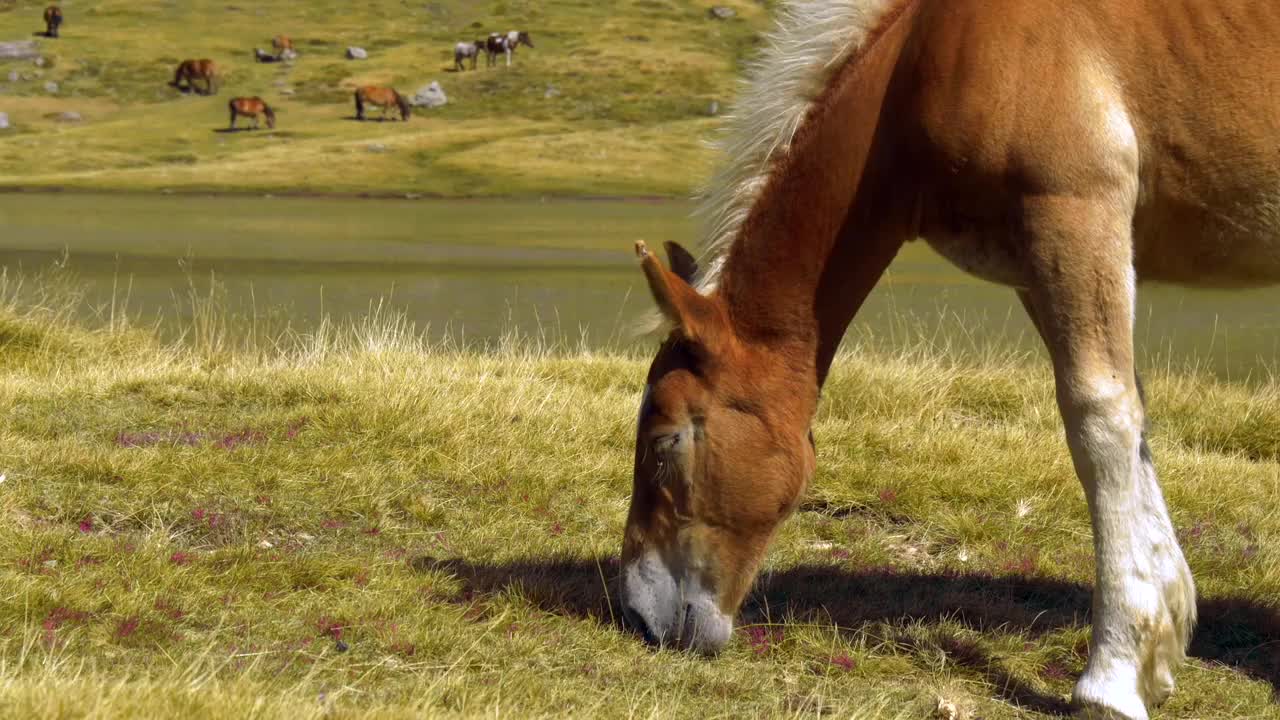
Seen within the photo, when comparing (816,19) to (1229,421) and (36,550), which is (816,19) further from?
(1229,421)

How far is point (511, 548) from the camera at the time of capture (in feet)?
19.6

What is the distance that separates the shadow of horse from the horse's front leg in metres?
0.51

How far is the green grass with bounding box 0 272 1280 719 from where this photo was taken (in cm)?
447

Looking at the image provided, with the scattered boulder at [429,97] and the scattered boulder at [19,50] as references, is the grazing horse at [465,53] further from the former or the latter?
the scattered boulder at [19,50]

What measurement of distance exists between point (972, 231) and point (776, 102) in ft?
2.64

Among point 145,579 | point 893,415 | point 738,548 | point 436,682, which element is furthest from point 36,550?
point 893,415

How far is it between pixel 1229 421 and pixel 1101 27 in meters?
4.96

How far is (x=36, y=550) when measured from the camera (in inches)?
209

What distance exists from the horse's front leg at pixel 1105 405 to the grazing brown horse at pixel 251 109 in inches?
1737

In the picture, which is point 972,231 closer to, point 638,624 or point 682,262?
point 682,262

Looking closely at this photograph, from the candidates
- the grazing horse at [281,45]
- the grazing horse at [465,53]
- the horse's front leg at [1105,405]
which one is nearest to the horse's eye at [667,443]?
the horse's front leg at [1105,405]

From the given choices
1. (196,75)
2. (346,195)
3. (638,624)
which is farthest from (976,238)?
(196,75)

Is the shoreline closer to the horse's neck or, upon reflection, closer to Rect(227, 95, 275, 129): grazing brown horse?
Rect(227, 95, 275, 129): grazing brown horse

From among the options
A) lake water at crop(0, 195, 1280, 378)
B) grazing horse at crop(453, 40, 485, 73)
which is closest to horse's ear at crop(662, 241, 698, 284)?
lake water at crop(0, 195, 1280, 378)
